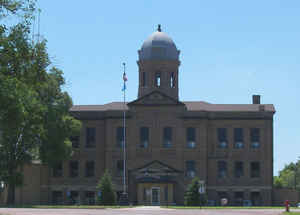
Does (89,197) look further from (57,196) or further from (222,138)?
(222,138)

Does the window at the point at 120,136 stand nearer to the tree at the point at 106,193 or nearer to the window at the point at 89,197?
the tree at the point at 106,193

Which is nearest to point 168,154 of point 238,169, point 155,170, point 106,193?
point 155,170

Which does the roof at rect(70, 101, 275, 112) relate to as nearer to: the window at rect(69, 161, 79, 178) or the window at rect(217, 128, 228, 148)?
the window at rect(217, 128, 228, 148)

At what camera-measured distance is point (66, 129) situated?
7431cm

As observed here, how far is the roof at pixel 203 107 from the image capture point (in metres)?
80.3

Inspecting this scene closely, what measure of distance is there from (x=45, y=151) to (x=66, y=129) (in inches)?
127

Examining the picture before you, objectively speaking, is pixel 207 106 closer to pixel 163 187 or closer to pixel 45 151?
pixel 163 187

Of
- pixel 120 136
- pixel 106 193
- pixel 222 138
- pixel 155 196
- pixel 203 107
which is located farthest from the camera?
pixel 203 107

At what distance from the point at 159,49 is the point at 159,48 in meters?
0.12

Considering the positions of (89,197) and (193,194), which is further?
(89,197)

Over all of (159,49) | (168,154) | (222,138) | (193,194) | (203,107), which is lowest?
(193,194)

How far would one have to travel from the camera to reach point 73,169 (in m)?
81.1

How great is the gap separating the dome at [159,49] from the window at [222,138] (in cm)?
1118

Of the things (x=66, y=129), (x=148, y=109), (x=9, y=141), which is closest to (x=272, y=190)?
(x=148, y=109)
